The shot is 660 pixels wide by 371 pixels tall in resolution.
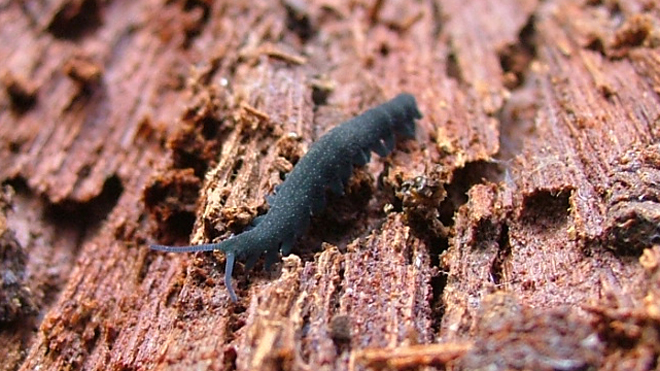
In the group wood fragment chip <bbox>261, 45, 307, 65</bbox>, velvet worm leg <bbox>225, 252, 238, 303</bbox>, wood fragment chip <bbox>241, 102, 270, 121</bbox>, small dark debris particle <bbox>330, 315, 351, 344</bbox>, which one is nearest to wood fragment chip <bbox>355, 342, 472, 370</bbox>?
small dark debris particle <bbox>330, 315, 351, 344</bbox>

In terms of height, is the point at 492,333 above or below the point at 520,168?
above

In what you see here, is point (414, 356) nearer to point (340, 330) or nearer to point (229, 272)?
point (340, 330)

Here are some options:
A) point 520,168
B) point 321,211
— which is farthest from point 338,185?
point 520,168

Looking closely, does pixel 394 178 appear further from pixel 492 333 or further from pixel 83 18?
pixel 83 18

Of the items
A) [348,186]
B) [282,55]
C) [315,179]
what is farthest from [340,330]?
[282,55]

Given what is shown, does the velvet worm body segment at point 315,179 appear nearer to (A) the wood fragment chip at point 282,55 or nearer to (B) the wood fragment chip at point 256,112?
(B) the wood fragment chip at point 256,112

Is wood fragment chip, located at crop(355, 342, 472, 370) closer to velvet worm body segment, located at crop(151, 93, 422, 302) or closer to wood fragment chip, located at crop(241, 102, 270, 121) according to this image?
velvet worm body segment, located at crop(151, 93, 422, 302)
